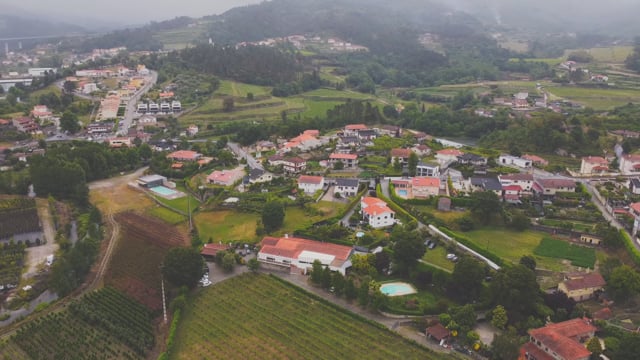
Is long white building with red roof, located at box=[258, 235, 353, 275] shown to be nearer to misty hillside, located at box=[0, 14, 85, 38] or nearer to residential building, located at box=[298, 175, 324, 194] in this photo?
residential building, located at box=[298, 175, 324, 194]

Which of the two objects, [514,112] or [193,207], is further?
[514,112]

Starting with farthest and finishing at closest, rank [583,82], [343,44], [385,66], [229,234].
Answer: [343,44] < [385,66] < [583,82] < [229,234]

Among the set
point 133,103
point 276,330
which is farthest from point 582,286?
point 133,103

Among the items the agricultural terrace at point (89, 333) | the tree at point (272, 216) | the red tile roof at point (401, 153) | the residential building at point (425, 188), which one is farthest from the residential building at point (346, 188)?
the agricultural terrace at point (89, 333)

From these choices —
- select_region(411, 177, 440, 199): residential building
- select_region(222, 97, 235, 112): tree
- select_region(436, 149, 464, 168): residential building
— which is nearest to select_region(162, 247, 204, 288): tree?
select_region(411, 177, 440, 199): residential building

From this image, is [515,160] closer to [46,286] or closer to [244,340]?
[244,340]

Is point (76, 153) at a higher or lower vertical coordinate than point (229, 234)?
higher

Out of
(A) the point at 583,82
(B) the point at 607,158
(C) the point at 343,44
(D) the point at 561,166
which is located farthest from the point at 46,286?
(C) the point at 343,44

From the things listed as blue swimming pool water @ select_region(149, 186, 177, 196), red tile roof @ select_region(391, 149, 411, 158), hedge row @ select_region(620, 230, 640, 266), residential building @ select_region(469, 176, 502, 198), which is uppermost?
red tile roof @ select_region(391, 149, 411, 158)
